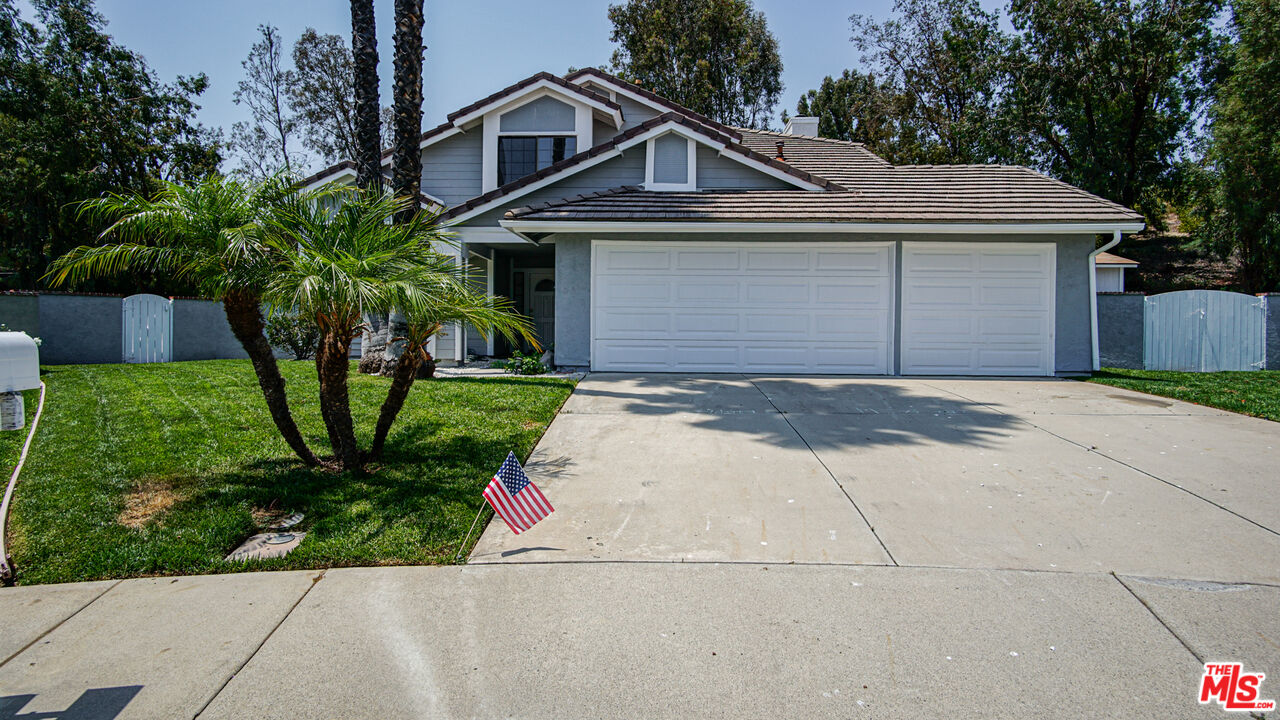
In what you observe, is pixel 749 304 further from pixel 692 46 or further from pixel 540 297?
pixel 692 46

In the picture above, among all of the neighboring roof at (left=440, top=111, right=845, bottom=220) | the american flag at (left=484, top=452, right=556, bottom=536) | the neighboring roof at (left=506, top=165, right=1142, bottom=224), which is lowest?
the american flag at (left=484, top=452, right=556, bottom=536)

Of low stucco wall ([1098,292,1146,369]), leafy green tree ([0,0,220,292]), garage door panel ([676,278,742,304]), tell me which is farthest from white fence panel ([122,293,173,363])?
low stucco wall ([1098,292,1146,369])

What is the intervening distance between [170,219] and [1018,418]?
857cm

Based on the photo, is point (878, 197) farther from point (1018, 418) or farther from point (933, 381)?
point (1018, 418)

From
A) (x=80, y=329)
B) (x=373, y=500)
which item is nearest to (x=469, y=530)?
(x=373, y=500)

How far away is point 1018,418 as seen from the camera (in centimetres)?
793

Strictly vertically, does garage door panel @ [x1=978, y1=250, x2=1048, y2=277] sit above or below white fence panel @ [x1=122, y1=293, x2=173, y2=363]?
above

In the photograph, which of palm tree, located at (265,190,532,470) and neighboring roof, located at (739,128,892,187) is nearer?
palm tree, located at (265,190,532,470)

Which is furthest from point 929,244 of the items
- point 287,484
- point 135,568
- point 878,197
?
point 135,568

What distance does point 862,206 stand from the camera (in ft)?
39.2

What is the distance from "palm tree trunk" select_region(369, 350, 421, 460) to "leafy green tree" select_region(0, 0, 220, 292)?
19360 mm

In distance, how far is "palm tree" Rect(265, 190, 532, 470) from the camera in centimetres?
461

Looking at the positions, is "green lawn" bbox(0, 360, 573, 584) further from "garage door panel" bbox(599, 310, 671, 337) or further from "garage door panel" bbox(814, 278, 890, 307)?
"garage door panel" bbox(814, 278, 890, 307)

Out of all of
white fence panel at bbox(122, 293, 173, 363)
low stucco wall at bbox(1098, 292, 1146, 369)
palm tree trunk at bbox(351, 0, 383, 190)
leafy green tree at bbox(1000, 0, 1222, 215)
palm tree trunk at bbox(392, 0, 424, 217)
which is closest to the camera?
palm tree trunk at bbox(351, 0, 383, 190)
